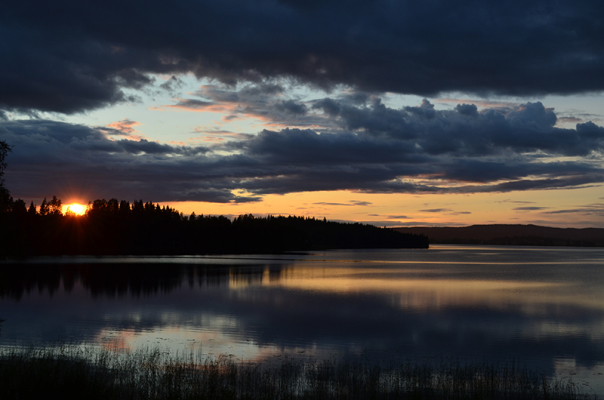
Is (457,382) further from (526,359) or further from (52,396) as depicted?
(52,396)

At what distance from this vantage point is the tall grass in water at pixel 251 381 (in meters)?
14.0

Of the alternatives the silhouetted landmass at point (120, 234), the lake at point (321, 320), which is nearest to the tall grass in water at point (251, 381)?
the lake at point (321, 320)

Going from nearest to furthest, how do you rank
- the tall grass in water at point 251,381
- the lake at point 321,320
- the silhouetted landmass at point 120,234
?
1. the tall grass in water at point 251,381
2. the lake at point 321,320
3. the silhouetted landmass at point 120,234

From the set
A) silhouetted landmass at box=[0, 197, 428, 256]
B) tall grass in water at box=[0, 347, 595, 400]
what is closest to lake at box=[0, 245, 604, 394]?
tall grass in water at box=[0, 347, 595, 400]

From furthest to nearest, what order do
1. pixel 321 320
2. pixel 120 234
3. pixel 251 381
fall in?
1. pixel 120 234
2. pixel 321 320
3. pixel 251 381

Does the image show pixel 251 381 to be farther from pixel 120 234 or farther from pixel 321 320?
pixel 120 234

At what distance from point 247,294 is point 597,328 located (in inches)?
1212

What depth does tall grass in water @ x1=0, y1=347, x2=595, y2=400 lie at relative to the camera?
553 inches

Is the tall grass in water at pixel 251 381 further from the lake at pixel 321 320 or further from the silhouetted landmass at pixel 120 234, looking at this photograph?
the silhouetted landmass at pixel 120 234

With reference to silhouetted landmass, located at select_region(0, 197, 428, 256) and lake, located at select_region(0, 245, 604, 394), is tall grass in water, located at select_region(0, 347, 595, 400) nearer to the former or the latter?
lake, located at select_region(0, 245, 604, 394)

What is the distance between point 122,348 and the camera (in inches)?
949

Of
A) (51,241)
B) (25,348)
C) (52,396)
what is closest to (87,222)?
(51,241)

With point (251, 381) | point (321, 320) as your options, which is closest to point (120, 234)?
point (321, 320)

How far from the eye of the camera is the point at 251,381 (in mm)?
16953
